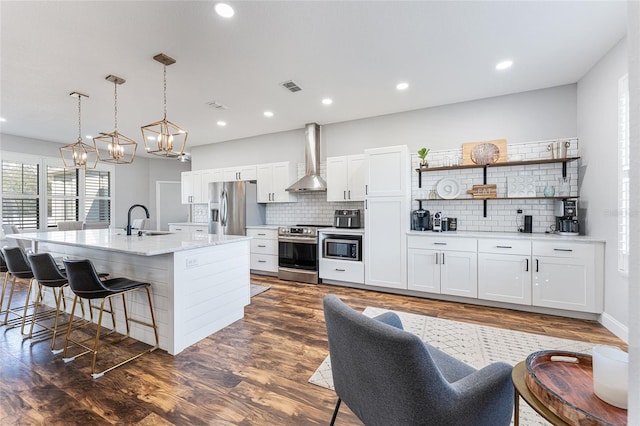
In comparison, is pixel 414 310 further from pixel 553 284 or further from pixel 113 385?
pixel 113 385

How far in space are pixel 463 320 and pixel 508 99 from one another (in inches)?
122

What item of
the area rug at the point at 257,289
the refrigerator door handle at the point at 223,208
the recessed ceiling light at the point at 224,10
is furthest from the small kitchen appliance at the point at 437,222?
the refrigerator door handle at the point at 223,208

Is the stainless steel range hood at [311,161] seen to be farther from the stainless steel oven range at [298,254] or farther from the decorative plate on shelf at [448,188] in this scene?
the decorative plate on shelf at [448,188]

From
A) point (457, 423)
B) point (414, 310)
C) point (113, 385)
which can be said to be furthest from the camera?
point (414, 310)

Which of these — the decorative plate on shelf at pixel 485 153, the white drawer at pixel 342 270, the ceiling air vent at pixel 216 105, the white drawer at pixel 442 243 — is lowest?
the white drawer at pixel 342 270

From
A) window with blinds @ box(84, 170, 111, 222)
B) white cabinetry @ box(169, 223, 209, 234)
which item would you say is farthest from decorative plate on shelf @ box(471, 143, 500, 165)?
window with blinds @ box(84, 170, 111, 222)

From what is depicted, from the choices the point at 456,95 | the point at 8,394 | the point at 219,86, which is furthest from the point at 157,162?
the point at 456,95

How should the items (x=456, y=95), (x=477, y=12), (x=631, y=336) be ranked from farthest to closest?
(x=456, y=95) → (x=477, y=12) → (x=631, y=336)

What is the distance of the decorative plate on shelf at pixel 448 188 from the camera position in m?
4.15

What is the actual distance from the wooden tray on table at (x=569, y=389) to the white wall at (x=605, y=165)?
251 cm

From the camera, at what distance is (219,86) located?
358 cm

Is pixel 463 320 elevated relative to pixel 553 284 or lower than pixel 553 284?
lower

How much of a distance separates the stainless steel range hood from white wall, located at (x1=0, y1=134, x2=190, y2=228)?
5.18 metres

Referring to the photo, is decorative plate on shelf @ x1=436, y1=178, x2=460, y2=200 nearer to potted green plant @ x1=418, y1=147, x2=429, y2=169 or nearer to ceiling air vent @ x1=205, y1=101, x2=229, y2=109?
potted green plant @ x1=418, y1=147, x2=429, y2=169
